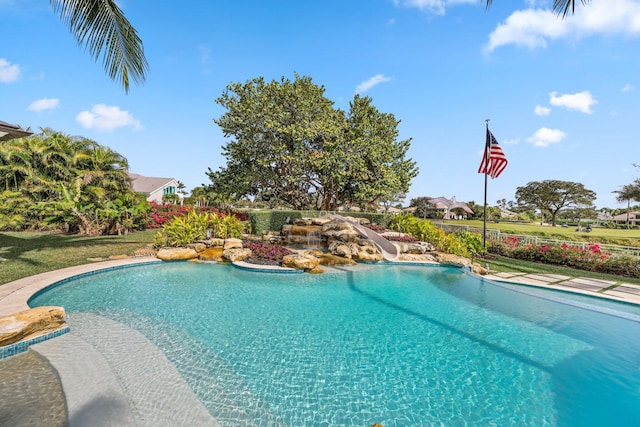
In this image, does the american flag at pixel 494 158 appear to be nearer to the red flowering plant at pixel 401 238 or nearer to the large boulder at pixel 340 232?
the red flowering plant at pixel 401 238

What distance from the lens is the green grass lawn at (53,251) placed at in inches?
355

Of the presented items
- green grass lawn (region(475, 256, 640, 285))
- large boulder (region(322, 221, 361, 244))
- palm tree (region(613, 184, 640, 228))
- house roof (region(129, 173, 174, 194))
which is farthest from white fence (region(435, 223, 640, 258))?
house roof (region(129, 173, 174, 194))

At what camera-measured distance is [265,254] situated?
1263 centimetres

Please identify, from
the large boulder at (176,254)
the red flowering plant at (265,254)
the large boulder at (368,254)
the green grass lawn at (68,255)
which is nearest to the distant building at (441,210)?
the green grass lawn at (68,255)

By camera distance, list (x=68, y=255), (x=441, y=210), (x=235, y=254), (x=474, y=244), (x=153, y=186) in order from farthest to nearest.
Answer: (x=441, y=210), (x=153, y=186), (x=474, y=244), (x=235, y=254), (x=68, y=255)

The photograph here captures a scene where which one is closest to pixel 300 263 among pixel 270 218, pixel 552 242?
pixel 270 218

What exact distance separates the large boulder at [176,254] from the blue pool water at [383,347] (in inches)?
89.3

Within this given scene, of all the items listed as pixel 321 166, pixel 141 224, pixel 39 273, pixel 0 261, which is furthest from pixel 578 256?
pixel 141 224

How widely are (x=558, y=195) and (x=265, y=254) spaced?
64.4 m

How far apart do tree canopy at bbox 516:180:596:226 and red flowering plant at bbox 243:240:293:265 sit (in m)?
62.4

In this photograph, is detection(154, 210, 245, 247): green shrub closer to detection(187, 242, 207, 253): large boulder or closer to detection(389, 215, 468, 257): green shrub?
detection(187, 242, 207, 253): large boulder

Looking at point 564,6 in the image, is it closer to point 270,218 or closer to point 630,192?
point 270,218

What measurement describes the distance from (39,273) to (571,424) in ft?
44.5

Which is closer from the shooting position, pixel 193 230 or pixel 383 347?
pixel 383 347
